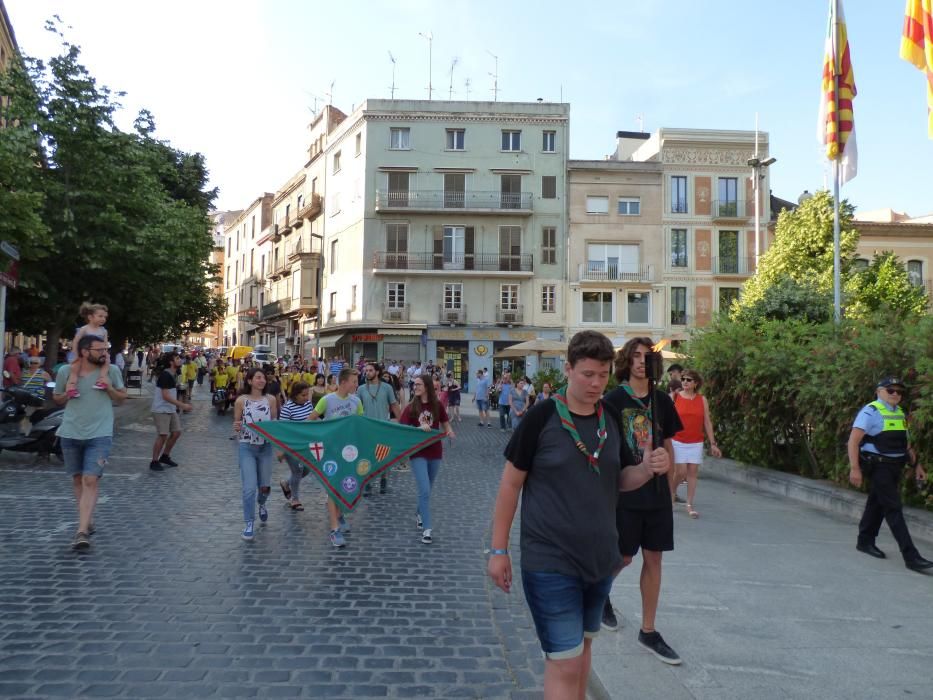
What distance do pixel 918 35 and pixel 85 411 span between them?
11.9m

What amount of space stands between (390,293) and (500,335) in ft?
22.3

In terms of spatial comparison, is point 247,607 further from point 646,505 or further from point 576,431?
point 576,431

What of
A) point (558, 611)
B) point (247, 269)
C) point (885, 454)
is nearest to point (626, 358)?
point (558, 611)

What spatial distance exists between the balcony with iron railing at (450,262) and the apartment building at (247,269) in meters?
22.5

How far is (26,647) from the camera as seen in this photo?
14.3 feet

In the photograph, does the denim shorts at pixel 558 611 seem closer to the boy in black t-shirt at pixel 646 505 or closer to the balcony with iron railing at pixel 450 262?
the boy in black t-shirt at pixel 646 505

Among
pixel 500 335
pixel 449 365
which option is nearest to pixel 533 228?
pixel 500 335

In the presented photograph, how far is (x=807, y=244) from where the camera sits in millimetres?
28672

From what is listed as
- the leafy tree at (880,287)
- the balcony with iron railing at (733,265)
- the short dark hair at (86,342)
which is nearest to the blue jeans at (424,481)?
the short dark hair at (86,342)

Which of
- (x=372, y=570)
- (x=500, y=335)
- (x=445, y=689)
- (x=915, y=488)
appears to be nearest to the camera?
(x=445, y=689)

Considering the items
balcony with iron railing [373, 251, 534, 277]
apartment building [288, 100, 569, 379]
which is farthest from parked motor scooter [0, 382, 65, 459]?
balcony with iron railing [373, 251, 534, 277]

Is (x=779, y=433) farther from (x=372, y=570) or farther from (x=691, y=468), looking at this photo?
(x=372, y=570)

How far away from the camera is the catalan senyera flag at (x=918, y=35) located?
35.6 feet

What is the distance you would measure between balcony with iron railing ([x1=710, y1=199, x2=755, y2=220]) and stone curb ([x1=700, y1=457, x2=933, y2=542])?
108 ft
